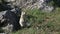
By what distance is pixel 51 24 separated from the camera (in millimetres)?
10391

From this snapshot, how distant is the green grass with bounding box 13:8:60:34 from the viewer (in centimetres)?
999

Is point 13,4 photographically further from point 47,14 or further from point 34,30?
point 34,30

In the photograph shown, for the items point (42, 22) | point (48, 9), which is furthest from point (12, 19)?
point (48, 9)

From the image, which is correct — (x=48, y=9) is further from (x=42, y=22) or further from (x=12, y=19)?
(x=12, y=19)

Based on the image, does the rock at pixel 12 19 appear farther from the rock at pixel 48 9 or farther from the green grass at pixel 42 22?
the rock at pixel 48 9

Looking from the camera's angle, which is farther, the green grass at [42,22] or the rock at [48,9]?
the rock at [48,9]

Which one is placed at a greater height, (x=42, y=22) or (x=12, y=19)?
(x=12, y=19)

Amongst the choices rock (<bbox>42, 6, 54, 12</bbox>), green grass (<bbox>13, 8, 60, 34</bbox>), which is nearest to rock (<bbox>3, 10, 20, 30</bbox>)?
green grass (<bbox>13, 8, 60, 34</bbox>)

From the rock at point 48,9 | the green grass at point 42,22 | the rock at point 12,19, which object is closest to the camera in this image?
the green grass at point 42,22

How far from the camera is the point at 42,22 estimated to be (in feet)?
35.3

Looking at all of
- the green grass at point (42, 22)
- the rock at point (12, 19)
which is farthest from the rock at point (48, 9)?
the rock at point (12, 19)

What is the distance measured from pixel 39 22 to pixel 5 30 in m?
1.61

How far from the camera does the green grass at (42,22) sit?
999 cm

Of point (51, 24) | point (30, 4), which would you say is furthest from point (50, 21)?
point (30, 4)
